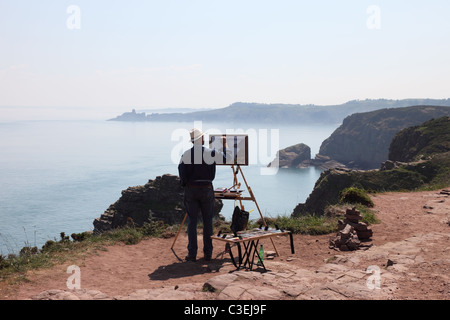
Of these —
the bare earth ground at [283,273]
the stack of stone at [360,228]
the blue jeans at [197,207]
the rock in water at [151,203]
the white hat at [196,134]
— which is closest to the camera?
the bare earth ground at [283,273]

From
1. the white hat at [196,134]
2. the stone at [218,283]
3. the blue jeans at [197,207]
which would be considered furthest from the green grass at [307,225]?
the stone at [218,283]

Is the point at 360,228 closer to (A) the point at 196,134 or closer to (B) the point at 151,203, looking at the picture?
(A) the point at 196,134

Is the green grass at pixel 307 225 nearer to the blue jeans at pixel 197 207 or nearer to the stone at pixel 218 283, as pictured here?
the blue jeans at pixel 197 207

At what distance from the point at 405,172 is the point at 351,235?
32786 millimetres

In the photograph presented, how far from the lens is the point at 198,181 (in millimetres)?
9023

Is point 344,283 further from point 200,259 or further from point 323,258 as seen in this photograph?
point 200,259

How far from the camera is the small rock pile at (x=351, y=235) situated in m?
10.2

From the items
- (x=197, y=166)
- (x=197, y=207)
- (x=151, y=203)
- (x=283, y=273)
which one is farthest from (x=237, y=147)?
(x=151, y=203)

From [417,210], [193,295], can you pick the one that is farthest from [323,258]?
[417,210]

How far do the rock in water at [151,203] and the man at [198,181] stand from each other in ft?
237

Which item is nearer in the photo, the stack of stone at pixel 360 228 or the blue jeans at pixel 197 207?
the blue jeans at pixel 197 207

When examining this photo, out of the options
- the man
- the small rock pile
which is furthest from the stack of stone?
the man

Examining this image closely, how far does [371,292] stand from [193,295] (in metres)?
2.91
